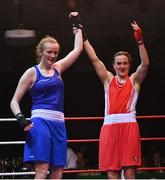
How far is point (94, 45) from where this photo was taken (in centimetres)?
946

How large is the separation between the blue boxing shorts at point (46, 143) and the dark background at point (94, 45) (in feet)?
12.5

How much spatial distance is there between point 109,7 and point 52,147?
4.77 meters

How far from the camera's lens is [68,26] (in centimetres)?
835

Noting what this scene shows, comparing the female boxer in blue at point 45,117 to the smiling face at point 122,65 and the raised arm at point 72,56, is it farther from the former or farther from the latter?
the smiling face at point 122,65

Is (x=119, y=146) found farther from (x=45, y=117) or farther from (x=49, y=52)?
(x=49, y=52)

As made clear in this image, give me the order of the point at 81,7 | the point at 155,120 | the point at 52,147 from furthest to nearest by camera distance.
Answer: the point at 155,120 < the point at 81,7 < the point at 52,147

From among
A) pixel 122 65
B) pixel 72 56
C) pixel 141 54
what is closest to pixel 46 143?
pixel 72 56

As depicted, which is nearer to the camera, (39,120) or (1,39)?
(39,120)

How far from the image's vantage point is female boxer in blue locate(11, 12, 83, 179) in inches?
125

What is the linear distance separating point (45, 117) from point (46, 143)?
0.60ft

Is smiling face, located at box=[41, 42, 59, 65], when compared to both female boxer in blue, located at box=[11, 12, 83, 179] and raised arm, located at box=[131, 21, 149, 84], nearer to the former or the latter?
female boxer in blue, located at box=[11, 12, 83, 179]

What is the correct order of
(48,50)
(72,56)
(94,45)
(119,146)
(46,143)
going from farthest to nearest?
(94,45) < (119,146) < (72,56) < (48,50) < (46,143)

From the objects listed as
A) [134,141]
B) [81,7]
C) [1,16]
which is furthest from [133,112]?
[1,16]

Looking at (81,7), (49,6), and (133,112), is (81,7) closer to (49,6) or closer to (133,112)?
(49,6)
